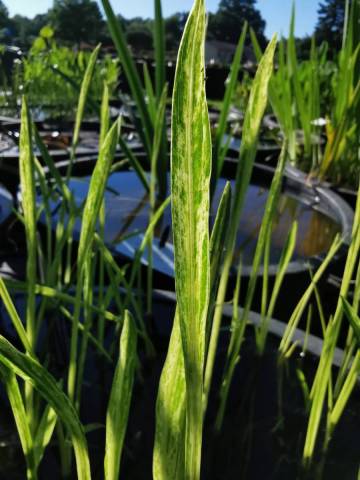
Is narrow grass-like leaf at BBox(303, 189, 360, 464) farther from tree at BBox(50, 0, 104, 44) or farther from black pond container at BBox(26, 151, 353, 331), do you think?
tree at BBox(50, 0, 104, 44)

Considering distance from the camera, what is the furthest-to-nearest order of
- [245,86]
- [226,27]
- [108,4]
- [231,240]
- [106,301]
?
[226,27] → [245,86] → [108,4] → [106,301] → [231,240]

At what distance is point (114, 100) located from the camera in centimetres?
308

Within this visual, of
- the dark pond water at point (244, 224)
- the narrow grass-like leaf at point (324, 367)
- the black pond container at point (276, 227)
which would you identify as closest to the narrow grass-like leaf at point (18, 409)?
the narrow grass-like leaf at point (324, 367)

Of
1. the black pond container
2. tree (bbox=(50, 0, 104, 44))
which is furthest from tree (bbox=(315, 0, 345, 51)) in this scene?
tree (bbox=(50, 0, 104, 44))

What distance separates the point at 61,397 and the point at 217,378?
1.05 feet

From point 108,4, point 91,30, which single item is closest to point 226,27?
point 91,30

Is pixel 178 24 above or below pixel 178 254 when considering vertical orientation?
above

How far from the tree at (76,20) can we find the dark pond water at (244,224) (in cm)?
3456

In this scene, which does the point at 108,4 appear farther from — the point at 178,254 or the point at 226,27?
the point at 226,27

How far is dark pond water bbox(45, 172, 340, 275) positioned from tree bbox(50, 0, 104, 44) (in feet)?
113

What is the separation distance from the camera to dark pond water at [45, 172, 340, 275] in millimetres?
1070

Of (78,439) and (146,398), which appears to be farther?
(146,398)

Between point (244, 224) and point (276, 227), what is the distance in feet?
0.25

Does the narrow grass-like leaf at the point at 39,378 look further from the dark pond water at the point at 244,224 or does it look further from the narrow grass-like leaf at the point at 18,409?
the dark pond water at the point at 244,224
